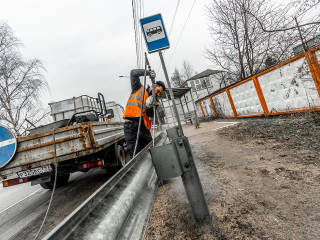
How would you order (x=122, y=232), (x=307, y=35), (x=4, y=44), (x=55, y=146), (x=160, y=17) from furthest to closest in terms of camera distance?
(x=4, y=44)
(x=307, y=35)
(x=55, y=146)
(x=160, y=17)
(x=122, y=232)

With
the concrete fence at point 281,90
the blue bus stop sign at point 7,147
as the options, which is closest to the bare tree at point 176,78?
the concrete fence at point 281,90

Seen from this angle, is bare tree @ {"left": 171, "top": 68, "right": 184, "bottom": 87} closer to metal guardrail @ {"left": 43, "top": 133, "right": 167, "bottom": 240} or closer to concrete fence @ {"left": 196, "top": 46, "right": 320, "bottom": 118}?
concrete fence @ {"left": 196, "top": 46, "right": 320, "bottom": 118}

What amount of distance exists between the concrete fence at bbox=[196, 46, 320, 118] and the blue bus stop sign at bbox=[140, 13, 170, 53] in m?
4.15

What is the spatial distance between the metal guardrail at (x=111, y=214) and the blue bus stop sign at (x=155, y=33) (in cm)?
178

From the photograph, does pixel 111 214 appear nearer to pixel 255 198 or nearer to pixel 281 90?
pixel 255 198

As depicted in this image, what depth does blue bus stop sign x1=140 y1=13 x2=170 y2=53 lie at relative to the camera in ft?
8.44

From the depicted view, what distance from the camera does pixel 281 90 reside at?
5980mm

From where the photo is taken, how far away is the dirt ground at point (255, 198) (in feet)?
4.77

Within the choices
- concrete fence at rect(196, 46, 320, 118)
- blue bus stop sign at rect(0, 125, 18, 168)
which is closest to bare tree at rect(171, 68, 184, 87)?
concrete fence at rect(196, 46, 320, 118)

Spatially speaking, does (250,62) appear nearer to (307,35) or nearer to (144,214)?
(307,35)

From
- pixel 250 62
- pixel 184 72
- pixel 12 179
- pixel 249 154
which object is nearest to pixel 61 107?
pixel 12 179

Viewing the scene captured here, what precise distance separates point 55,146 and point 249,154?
3.70m

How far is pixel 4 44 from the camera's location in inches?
507

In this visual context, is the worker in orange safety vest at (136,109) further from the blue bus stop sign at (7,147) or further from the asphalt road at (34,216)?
the blue bus stop sign at (7,147)
